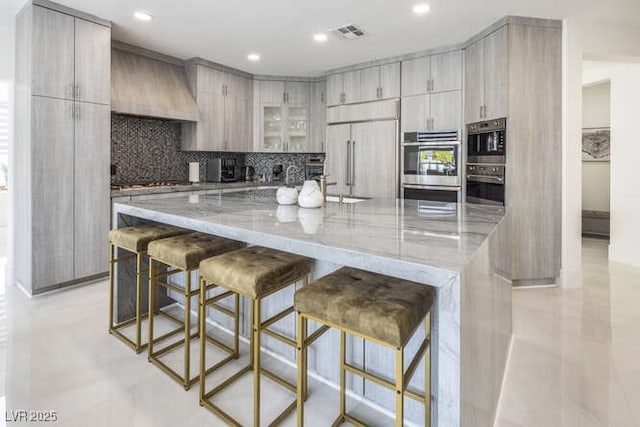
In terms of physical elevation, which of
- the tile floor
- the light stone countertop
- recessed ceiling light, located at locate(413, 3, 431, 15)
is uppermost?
recessed ceiling light, located at locate(413, 3, 431, 15)

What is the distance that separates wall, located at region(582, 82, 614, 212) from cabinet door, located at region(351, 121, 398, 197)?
368cm

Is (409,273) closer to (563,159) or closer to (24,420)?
(24,420)

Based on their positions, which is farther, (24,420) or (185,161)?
(185,161)

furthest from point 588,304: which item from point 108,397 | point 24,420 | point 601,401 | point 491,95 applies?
point 24,420

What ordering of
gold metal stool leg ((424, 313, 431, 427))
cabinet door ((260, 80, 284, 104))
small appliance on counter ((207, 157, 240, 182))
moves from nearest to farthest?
gold metal stool leg ((424, 313, 431, 427)), small appliance on counter ((207, 157, 240, 182)), cabinet door ((260, 80, 284, 104))

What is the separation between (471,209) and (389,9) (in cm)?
203

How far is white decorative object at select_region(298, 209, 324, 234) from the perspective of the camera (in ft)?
5.11

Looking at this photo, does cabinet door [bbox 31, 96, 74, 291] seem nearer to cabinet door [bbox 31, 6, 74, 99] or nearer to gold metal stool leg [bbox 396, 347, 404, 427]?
cabinet door [bbox 31, 6, 74, 99]

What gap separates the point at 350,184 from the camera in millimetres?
5016

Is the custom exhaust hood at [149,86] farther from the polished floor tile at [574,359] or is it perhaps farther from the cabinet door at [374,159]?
the polished floor tile at [574,359]

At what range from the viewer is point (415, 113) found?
4441mm

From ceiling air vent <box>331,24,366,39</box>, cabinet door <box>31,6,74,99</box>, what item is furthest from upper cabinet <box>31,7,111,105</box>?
ceiling air vent <box>331,24,366,39</box>

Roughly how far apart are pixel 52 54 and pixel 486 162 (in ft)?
13.7

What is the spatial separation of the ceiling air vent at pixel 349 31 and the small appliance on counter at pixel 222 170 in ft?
7.54
